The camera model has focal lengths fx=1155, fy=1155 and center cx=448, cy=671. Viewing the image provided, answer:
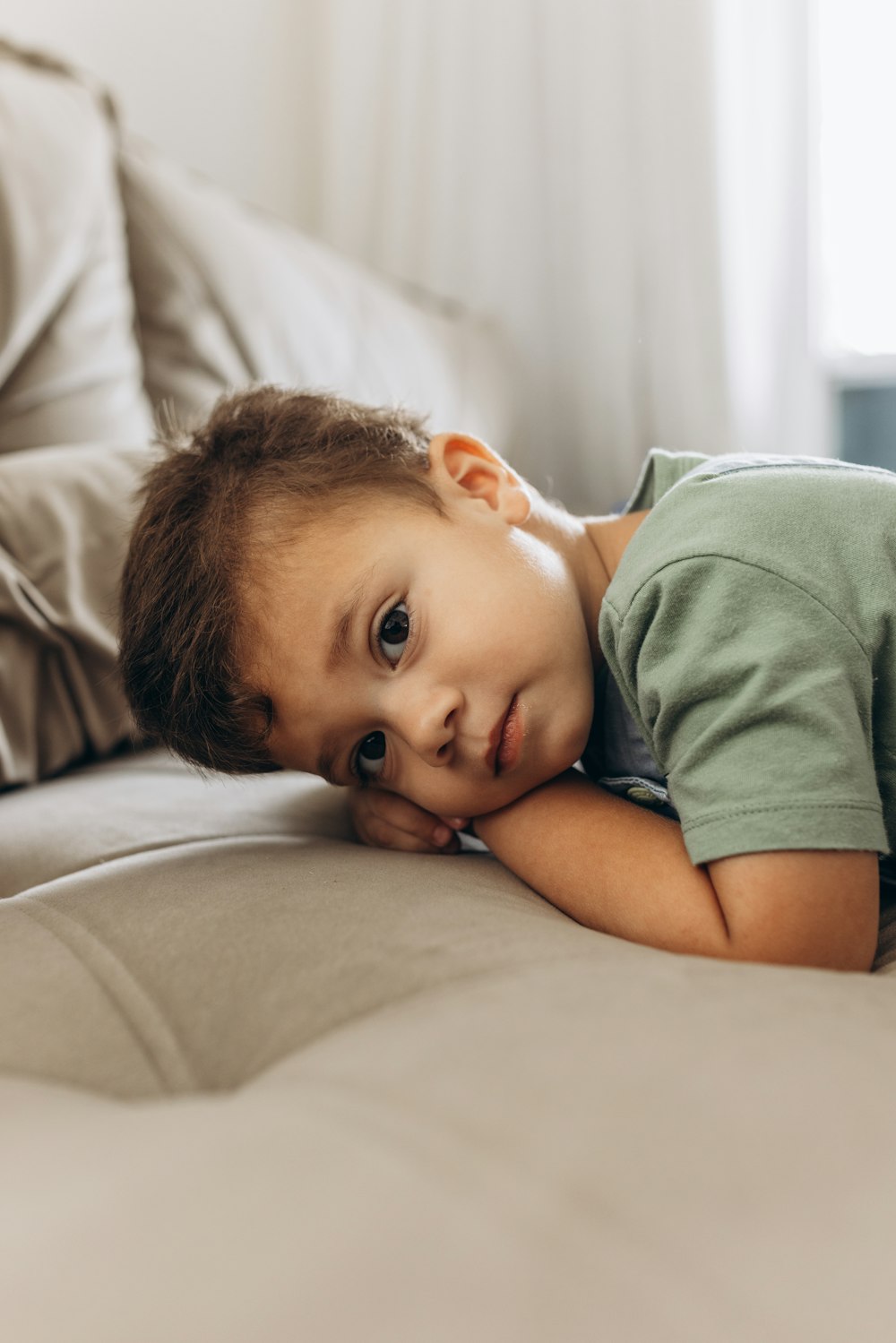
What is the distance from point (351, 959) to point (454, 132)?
2.35 meters

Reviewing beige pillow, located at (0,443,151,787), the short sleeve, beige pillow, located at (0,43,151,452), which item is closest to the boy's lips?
the short sleeve

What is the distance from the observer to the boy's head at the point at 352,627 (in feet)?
2.69

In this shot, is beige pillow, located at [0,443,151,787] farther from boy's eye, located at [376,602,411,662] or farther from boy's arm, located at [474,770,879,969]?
boy's arm, located at [474,770,879,969]

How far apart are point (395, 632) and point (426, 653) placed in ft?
0.11

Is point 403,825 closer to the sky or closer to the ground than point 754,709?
closer to the ground

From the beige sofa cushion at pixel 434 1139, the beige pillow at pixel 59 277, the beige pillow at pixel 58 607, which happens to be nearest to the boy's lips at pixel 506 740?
the beige sofa cushion at pixel 434 1139

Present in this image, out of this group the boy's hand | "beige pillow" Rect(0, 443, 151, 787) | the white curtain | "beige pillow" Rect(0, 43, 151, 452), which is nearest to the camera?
the boy's hand

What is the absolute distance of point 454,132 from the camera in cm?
249

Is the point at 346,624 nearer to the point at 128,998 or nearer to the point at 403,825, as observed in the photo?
the point at 403,825

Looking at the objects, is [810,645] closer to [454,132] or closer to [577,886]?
[577,886]

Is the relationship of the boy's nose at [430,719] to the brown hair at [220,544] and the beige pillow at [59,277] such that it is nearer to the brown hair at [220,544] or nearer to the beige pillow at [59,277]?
the brown hair at [220,544]

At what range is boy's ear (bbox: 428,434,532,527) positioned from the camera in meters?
0.91

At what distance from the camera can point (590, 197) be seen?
2365 mm

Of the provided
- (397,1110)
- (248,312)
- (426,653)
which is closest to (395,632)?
(426,653)
